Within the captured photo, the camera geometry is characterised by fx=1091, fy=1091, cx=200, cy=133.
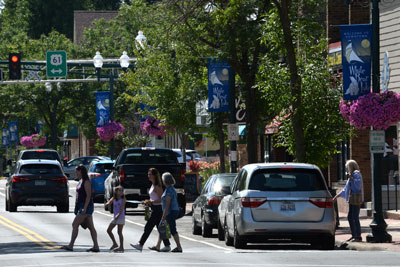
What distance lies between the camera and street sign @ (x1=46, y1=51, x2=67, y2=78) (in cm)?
5756

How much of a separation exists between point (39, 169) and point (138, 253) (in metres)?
17.1

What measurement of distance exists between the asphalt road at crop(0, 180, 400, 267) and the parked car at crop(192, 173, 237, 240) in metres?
0.38

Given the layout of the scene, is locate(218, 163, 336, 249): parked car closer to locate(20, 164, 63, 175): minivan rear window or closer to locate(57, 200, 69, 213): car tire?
locate(20, 164, 63, 175): minivan rear window

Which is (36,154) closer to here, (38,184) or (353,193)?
(38,184)

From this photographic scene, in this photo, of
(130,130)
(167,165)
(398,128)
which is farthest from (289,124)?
(130,130)

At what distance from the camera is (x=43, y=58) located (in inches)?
3007

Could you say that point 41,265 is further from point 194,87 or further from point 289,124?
point 194,87

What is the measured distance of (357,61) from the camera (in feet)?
77.5

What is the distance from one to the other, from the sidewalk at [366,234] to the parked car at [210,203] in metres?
2.82

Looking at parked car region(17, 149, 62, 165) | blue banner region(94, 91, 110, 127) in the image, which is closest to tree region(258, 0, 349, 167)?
parked car region(17, 149, 62, 165)

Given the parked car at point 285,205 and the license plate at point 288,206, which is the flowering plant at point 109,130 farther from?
the license plate at point 288,206

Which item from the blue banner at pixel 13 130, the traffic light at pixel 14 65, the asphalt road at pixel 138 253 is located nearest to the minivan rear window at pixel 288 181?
the asphalt road at pixel 138 253

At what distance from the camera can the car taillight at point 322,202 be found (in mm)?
20781

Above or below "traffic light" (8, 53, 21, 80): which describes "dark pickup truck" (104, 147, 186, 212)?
below
